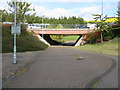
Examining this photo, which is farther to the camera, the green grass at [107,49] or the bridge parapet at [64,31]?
the bridge parapet at [64,31]

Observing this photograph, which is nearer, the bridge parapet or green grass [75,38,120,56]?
green grass [75,38,120,56]

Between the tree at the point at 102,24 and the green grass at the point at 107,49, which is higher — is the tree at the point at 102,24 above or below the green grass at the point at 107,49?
above

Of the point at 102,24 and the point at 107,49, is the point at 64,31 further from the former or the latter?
the point at 107,49

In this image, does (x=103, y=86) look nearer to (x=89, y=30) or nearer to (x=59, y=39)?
(x=89, y=30)

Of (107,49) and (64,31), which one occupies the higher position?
(64,31)

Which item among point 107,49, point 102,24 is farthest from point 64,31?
point 107,49

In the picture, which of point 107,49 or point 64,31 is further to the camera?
point 64,31

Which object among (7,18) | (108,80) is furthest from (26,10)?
(108,80)

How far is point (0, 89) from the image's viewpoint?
644 centimetres

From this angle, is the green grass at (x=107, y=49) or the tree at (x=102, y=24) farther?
the tree at (x=102, y=24)

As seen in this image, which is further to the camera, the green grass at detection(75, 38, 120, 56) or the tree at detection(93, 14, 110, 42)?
the tree at detection(93, 14, 110, 42)

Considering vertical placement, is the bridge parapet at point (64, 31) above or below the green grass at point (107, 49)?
above

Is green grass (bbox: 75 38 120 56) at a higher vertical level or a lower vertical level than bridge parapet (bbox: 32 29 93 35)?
lower

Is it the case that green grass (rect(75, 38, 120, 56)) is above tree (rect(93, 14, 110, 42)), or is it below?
below
